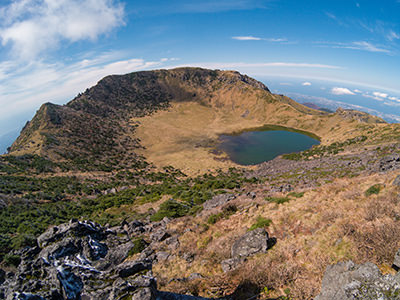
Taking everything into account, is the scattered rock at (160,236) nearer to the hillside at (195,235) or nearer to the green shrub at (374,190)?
the hillside at (195,235)

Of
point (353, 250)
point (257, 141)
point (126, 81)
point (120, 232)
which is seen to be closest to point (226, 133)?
point (257, 141)

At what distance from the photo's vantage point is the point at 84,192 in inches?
1560

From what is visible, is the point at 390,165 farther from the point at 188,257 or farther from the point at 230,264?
the point at 188,257

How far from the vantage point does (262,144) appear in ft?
Result: 271

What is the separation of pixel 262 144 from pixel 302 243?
7848cm

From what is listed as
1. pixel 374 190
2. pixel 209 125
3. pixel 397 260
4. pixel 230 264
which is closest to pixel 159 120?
pixel 209 125

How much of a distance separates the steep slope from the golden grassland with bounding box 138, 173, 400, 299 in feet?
158

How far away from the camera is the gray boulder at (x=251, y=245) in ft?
28.9

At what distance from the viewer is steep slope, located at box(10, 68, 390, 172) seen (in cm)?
6800

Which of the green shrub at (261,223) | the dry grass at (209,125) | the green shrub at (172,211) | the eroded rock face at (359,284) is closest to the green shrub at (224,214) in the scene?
the green shrub at (261,223)

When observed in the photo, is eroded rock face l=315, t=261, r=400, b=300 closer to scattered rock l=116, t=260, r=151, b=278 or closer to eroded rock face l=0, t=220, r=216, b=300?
eroded rock face l=0, t=220, r=216, b=300

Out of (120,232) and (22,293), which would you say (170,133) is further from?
(22,293)

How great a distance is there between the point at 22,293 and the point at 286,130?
380 feet

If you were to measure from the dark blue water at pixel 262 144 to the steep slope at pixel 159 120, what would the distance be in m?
6.73
